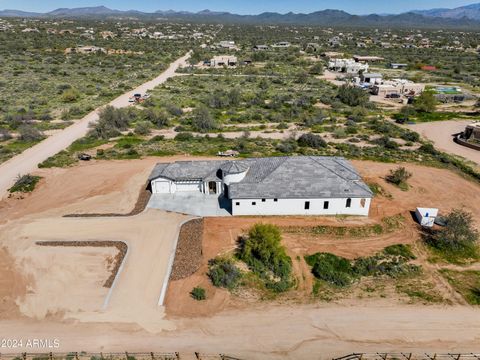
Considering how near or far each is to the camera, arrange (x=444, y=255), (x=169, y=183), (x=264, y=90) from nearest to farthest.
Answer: (x=444, y=255) → (x=169, y=183) → (x=264, y=90)

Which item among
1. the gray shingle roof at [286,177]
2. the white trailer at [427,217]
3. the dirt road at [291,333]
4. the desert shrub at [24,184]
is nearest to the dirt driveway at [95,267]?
the dirt road at [291,333]

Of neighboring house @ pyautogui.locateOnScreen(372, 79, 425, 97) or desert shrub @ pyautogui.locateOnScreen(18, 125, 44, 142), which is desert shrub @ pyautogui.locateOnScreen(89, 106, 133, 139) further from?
neighboring house @ pyautogui.locateOnScreen(372, 79, 425, 97)

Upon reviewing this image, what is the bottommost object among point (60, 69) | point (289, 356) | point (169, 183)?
point (289, 356)

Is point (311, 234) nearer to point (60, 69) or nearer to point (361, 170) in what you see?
point (361, 170)

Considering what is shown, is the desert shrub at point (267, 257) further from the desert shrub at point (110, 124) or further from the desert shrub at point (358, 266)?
the desert shrub at point (110, 124)

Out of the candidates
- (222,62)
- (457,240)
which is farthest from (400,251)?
(222,62)

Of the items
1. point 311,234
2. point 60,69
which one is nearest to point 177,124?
point 311,234
